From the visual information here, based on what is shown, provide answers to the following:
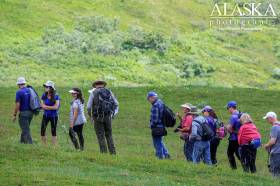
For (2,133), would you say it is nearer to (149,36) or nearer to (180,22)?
(149,36)

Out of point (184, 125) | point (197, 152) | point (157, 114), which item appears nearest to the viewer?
point (197, 152)

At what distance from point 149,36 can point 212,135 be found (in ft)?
148

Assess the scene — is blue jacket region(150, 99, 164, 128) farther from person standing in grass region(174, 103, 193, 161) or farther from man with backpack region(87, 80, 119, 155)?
man with backpack region(87, 80, 119, 155)

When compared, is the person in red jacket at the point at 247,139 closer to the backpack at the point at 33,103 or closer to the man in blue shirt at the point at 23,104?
the backpack at the point at 33,103

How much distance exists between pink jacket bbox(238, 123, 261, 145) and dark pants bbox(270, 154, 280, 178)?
3.30ft

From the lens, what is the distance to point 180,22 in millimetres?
73750

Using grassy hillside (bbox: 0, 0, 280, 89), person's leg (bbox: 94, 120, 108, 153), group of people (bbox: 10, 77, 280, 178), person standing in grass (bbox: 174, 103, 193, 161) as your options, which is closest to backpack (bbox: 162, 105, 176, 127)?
group of people (bbox: 10, 77, 280, 178)

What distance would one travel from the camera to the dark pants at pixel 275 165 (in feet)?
59.9

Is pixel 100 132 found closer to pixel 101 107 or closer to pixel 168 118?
pixel 101 107

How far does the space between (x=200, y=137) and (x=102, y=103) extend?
2.53 meters

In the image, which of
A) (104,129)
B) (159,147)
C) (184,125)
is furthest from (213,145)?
(104,129)

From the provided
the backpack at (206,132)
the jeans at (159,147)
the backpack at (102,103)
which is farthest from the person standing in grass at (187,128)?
the backpack at (102,103)

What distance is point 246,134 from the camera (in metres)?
19.3

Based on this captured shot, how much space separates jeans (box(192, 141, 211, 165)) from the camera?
19844mm
